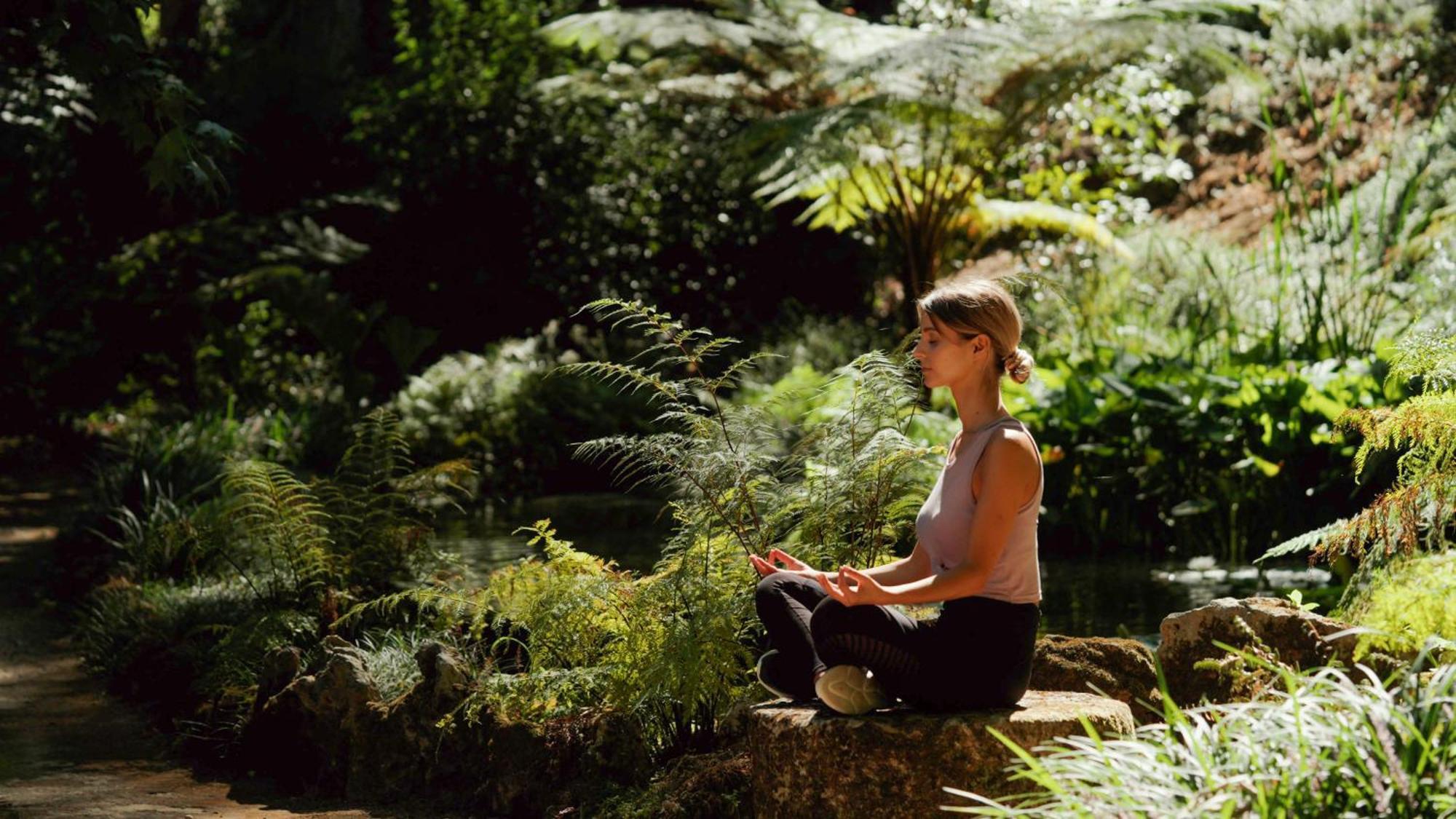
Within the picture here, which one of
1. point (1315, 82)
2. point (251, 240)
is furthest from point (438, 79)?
point (1315, 82)

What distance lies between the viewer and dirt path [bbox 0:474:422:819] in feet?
14.5

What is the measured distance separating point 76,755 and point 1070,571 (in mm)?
4219

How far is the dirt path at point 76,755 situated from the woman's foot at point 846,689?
1736mm

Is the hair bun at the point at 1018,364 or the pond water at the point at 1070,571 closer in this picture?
the hair bun at the point at 1018,364

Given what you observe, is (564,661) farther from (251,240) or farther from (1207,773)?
(251,240)

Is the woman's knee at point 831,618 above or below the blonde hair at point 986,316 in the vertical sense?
below

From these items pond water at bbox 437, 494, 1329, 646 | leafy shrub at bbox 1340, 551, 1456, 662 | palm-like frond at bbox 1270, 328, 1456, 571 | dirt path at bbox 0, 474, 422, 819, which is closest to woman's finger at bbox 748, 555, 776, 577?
pond water at bbox 437, 494, 1329, 646

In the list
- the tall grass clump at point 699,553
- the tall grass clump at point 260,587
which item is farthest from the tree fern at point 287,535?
the tall grass clump at point 699,553

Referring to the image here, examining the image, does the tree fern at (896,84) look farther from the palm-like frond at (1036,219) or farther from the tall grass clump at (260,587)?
the tall grass clump at (260,587)

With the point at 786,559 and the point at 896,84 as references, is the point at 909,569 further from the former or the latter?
the point at 896,84

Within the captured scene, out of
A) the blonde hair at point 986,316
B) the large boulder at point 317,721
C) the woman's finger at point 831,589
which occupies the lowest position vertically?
the large boulder at point 317,721

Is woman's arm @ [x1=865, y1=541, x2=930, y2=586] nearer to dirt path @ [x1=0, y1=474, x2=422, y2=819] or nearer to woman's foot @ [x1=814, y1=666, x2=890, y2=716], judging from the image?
woman's foot @ [x1=814, y1=666, x2=890, y2=716]

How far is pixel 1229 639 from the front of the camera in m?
4.07

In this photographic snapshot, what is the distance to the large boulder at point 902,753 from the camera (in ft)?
9.91
